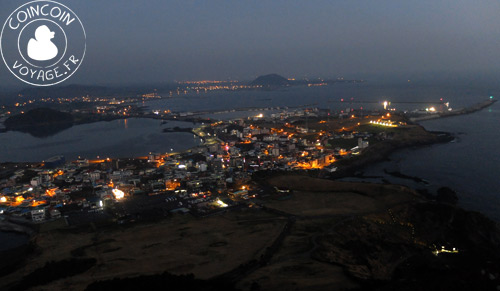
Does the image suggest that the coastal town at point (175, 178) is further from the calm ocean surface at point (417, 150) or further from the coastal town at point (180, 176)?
the calm ocean surface at point (417, 150)

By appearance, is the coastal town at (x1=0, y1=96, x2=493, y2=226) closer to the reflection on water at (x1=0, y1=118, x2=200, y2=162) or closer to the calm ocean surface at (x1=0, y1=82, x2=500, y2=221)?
the reflection on water at (x1=0, y1=118, x2=200, y2=162)

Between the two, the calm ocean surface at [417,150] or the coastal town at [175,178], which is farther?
the calm ocean surface at [417,150]

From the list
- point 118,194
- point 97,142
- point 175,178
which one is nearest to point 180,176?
point 175,178

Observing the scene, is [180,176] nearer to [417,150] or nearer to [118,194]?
[118,194]

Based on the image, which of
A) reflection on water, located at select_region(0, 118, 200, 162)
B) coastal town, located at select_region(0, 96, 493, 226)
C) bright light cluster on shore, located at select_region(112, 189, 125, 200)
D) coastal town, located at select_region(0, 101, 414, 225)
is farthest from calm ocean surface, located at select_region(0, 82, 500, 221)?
bright light cluster on shore, located at select_region(112, 189, 125, 200)

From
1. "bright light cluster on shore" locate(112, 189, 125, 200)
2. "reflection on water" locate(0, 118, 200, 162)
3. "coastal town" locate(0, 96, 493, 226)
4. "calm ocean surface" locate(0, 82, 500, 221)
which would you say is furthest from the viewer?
"reflection on water" locate(0, 118, 200, 162)

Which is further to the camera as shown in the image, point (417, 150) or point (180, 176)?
point (417, 150)

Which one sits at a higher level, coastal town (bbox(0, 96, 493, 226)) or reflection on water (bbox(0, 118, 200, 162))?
coastal town (bbox(0, 96, 493, 226))

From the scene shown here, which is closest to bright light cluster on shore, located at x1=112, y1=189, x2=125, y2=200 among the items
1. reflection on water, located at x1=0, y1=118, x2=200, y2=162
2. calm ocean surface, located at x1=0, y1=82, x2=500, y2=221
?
reflection on water, located at x1=0, y1=118, x2=200, y2=162

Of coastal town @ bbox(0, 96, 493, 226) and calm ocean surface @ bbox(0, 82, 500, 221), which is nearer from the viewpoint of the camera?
coastal town @ bbox(0, 96, 493, 226)

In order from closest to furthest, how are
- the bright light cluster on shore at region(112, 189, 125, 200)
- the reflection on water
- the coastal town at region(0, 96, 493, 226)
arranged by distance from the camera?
the coastal town at region(0, 96, 493, 226)
the bright light cluster on shore at region(112, 189, 125, 200)
the reflection on water

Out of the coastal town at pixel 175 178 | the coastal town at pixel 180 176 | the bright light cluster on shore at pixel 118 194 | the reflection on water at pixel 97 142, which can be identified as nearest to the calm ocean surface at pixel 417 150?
the reflection on water at pixel 97 142
